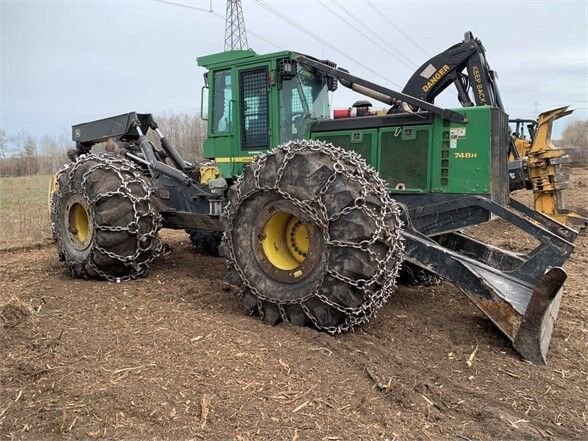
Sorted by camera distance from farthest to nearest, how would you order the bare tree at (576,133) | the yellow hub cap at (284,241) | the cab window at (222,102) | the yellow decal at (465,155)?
the bare tree at (576,133), the cab window at (222,102), the yellow decal at (465,155), the yellow hub cap at (284,241)

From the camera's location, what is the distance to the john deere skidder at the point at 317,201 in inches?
168

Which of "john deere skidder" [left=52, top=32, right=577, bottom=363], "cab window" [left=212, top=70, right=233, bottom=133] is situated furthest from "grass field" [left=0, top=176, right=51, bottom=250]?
"cab window" [left=212, top=70, right=233, bottom=133]

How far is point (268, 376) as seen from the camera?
3555 mm

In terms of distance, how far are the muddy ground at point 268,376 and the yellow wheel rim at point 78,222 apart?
4.93 ft

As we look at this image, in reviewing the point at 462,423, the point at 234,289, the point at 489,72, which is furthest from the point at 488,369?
the point at 489,72

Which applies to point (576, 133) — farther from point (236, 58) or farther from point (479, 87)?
point (236, 58)

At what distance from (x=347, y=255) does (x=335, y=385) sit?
3.59 feet

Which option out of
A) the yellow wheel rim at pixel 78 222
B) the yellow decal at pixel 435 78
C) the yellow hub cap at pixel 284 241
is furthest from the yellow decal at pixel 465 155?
the yellow wheel rim at pixel 78 222

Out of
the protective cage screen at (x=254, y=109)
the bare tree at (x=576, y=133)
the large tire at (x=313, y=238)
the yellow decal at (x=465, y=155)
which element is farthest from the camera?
the bare tree at (x=576, y=133)

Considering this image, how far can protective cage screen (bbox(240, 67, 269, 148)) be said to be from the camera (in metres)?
6.22

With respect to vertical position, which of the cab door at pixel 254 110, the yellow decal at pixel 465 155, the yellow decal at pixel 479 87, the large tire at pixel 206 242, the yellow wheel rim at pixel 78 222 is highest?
the yellow decal at pixel 479 87

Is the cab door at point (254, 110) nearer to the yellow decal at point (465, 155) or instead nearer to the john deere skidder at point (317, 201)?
the john deere skidder at point (317, 201)

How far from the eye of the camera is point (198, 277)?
6.46m

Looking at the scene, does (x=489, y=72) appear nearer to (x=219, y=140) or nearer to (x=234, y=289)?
(x=219, y=140)
